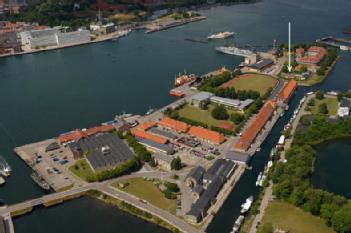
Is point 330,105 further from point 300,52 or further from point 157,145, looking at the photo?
point 157,145

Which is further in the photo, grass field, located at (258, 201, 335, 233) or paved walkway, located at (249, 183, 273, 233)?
paved walkway, located at (249, 183, 273, 233)

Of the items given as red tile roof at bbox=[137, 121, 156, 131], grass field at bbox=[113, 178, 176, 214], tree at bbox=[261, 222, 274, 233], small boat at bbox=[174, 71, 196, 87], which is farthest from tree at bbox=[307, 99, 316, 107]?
tree at bbox=[261, 222, 274, 233]

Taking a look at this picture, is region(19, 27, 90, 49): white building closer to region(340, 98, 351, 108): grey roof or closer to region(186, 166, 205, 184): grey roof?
region(340, 98, 351, 108): grey roof

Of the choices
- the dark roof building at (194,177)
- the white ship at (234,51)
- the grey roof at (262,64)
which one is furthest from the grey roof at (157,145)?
the white ship at (234,51)

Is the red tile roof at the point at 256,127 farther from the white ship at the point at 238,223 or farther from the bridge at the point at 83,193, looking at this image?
the bridge at the point at 83,193

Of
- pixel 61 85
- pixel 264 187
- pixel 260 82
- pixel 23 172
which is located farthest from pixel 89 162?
pixel 260 82

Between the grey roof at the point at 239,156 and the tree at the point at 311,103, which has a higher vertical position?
the tree at the point at 311,103

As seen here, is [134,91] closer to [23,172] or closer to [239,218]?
[23,172]
